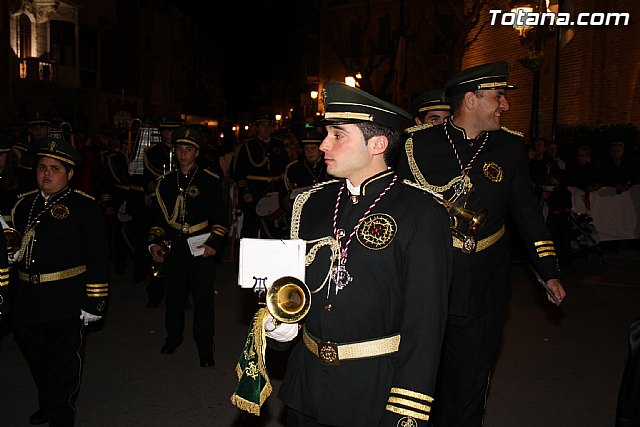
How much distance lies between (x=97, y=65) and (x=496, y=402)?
37.5 metres

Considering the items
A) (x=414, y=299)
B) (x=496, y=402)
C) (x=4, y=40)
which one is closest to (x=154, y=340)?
(x=496, y=402)

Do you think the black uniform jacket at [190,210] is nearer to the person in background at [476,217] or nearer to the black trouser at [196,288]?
the black trouser at [196,288]

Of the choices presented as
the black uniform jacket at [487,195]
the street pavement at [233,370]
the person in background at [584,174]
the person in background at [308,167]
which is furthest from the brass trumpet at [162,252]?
the person in background at [584,174]

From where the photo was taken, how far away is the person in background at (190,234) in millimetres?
7234

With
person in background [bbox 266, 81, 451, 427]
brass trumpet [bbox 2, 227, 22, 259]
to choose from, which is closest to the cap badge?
brass trumpet [bbox 2, 227, 22, 259]

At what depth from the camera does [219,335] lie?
8.38 metres

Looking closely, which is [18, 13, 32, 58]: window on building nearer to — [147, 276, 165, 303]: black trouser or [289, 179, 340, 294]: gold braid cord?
[147, 276, 165, 303]: black trouser

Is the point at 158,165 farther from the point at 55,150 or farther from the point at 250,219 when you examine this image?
the point at 55,150

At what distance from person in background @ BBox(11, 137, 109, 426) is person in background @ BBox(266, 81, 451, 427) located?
2560mm

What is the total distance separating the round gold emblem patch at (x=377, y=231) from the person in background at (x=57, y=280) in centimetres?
289

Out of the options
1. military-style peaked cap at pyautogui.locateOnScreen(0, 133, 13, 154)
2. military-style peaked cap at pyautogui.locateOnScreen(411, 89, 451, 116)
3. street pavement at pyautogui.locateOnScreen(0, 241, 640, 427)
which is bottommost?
street pavement at pyautogui.locateOnScreen(0, 241, 640, 427)

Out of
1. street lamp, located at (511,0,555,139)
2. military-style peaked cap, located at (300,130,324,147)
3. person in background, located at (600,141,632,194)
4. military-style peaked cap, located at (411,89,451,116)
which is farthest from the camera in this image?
street lamp, located at (511,0,555,139)

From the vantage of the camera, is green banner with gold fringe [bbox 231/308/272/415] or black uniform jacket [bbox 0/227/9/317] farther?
black uniform jacket [bbox 0/227/9/317]

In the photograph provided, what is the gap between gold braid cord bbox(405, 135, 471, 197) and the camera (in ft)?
15.6
